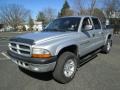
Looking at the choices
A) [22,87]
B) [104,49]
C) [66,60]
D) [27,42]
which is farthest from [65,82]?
[104,49]

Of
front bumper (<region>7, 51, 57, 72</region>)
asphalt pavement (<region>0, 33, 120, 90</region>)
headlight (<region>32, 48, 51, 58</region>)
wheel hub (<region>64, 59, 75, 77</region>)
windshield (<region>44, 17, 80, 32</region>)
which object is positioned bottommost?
asphalt pavement (<region>0, 33, 120, 90</region>)

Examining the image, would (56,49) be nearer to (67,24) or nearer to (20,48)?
(20,48)

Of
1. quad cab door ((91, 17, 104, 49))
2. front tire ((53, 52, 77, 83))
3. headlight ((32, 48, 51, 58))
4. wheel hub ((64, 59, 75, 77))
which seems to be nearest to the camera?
headlight ((32, 48, 51, 58))

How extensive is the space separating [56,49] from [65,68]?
73 centimetres

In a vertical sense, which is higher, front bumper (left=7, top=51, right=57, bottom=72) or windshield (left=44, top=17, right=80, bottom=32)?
windshield (left=44, top=17, right=80, bottom=32)

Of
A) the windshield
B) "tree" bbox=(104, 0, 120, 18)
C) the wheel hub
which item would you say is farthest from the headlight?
"tree" bbox=(104, 0, 120, 18)

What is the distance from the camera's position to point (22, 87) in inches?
175

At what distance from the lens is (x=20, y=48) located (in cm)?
446

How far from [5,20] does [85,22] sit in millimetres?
88015

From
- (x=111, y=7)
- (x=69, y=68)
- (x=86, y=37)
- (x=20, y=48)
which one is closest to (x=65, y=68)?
(x=69, y=68)

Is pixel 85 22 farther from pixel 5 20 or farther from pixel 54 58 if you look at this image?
Answer: pixel 5 20

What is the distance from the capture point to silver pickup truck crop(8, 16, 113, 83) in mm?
4051

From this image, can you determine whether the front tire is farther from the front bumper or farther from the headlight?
the headlight

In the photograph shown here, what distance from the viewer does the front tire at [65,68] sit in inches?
173
